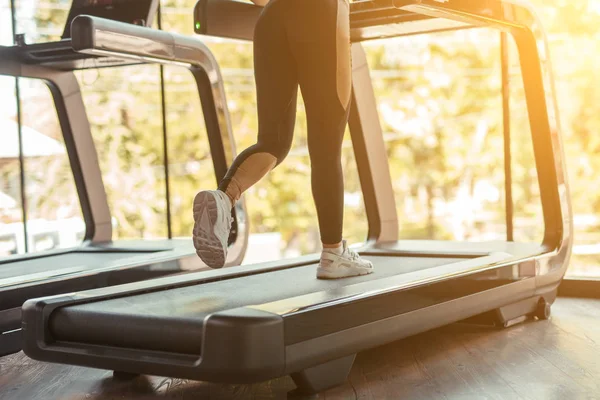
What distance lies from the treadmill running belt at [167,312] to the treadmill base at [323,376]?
0.22 metres

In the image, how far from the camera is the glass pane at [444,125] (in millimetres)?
8242

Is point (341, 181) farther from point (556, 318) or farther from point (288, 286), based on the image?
point (556, 318)

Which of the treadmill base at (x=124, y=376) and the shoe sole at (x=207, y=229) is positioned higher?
the shoe sole at (x=207, y=229)

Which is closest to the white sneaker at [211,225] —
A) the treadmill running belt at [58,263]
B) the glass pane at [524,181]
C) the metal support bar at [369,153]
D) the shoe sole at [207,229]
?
the shoe sole at [207,229]

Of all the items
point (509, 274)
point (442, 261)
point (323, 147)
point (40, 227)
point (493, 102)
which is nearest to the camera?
point (323, 147)

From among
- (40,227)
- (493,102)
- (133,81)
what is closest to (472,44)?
(493,102)

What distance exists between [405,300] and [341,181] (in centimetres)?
38

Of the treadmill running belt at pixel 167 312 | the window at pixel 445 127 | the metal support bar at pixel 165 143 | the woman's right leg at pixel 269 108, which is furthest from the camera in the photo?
the window at pixel 445 127

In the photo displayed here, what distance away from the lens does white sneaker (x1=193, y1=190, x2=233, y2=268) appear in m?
2.06

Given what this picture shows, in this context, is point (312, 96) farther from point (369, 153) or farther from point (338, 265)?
point (369, 153)

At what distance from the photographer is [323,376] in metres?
1.92

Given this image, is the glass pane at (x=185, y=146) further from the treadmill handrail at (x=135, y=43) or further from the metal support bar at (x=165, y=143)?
the treadmill handrail at (x=135, y=43)

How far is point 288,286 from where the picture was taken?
90.4 inches

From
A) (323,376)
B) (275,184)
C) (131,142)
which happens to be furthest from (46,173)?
(323,376)
